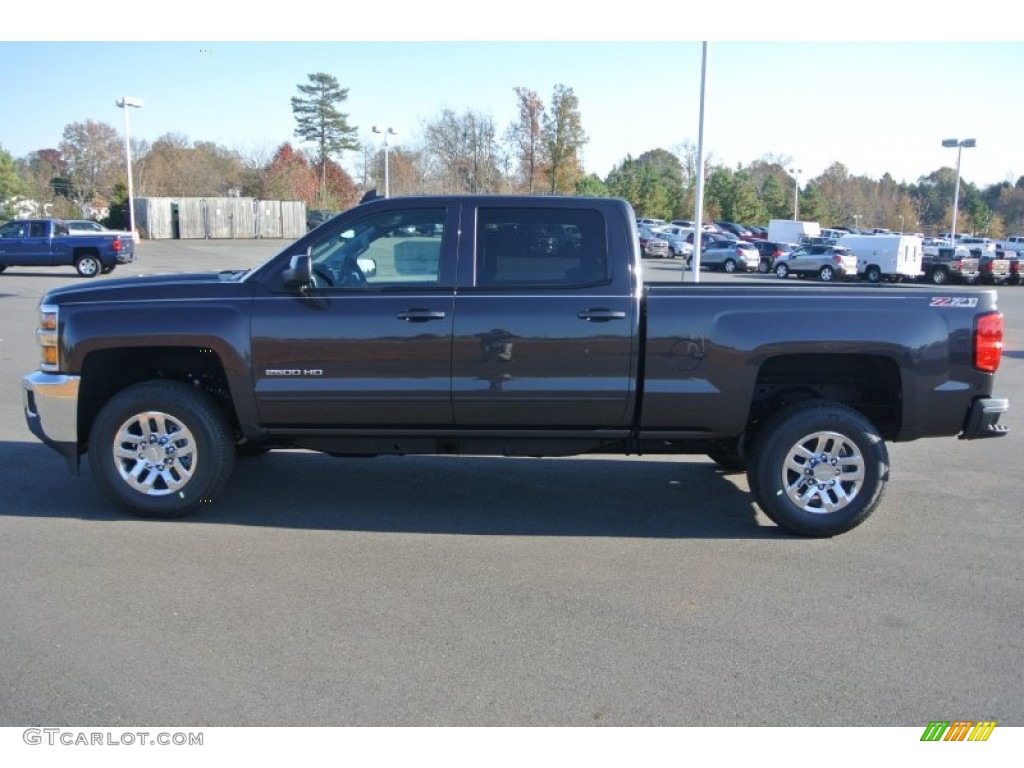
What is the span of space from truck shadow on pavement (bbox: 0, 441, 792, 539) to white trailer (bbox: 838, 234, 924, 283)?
3311cm

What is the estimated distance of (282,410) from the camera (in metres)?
5.61

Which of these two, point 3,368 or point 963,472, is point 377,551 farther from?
point 3,368

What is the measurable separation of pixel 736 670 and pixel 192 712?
224 cm

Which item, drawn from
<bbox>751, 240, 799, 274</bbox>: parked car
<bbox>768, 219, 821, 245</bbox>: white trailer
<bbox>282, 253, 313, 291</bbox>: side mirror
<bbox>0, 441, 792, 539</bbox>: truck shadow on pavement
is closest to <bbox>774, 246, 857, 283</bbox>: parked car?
<bbox>751, 240, 799, 274</bbox>: parked car

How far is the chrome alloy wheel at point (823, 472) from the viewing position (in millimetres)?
5516

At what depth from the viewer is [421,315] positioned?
5461 mm

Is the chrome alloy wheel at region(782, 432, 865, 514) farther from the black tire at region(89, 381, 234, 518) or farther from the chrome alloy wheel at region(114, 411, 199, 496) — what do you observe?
the chrome alloy wheel at region(114, 411, 199, 496)

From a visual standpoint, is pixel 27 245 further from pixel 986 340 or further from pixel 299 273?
pixel 986 340

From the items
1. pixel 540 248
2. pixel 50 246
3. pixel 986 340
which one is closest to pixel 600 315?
pixel 540 248

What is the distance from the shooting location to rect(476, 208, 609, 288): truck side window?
5.59 m

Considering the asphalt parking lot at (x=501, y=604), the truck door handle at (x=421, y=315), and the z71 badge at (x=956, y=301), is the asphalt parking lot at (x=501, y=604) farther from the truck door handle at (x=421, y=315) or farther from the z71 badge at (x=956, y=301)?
the z71 badge at (x=956, y=301)

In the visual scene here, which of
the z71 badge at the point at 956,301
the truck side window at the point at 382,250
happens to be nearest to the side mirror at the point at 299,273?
the truck side window at the point at 382,250

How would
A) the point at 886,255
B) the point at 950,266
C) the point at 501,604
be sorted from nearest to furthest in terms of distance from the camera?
1. the point at 501,604
2. the point at 886,255
3. the point at 950,266

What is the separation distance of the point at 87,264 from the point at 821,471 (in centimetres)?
2699
